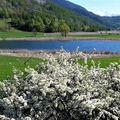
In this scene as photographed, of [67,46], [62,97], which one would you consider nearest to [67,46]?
[67,46]

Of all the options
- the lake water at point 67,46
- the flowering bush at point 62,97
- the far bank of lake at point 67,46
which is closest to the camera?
the flowering bush at point 62,97

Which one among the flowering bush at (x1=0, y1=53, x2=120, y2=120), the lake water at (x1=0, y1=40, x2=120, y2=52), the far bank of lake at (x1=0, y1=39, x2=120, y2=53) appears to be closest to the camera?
the flowering bush at (x1=0, y1=53, x2=120, y2=120)

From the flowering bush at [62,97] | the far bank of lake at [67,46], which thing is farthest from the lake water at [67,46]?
the flowering bush at [62,97]

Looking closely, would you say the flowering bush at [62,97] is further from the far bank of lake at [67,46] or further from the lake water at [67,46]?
the lake water at [67,46]

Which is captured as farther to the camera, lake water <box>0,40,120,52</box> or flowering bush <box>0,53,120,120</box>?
lake water <box>0,40,120,52</box>

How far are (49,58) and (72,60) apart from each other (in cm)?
65

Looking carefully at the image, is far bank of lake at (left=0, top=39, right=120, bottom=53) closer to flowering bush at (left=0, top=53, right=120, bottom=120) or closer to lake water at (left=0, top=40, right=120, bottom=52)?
lake water at (left=0, top=40, right=120, bottom=52)

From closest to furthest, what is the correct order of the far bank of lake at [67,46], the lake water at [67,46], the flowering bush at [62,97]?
the flowering bush at [62,97]
the far bank of lake at [67,46]
the lake water at [67,46]

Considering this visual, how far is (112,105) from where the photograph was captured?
10.0 m

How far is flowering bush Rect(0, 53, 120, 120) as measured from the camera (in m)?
9.69

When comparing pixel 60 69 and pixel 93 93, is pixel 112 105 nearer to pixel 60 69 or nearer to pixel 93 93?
pixel 93 93

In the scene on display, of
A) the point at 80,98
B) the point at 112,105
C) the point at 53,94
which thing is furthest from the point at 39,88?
the point at 112,105

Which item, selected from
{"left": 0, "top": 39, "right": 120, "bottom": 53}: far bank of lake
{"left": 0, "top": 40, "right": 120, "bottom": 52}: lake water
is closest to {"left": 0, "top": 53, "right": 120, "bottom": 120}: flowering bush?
{"left": 0, "top": 39, "right": 120, "bottom": 53}: far bank of lake

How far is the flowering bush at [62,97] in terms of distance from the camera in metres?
9.69
